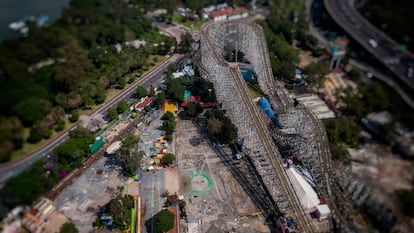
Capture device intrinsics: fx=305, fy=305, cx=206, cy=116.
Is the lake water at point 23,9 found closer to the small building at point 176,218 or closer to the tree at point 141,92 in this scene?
the tree at point 141,92

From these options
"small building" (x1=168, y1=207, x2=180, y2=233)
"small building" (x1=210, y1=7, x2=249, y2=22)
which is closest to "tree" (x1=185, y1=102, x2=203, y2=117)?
"small building" (x1=168, y1=207, x2=180, y2=233)

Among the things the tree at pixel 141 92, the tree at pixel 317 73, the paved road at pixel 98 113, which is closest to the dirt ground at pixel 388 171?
the tree at pixel 317 73

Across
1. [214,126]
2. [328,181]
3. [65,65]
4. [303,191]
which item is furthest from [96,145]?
[328,181]

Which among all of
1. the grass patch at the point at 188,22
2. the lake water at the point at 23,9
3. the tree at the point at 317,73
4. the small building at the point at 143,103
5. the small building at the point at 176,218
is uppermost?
the lake water at the point at 23,9

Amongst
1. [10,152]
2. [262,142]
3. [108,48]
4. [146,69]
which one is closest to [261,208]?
[262,142]

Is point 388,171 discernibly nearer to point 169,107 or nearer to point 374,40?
point 169,107

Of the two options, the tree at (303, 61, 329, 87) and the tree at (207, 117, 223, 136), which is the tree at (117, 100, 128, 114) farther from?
the tree at (303, 61, 329, 87)
